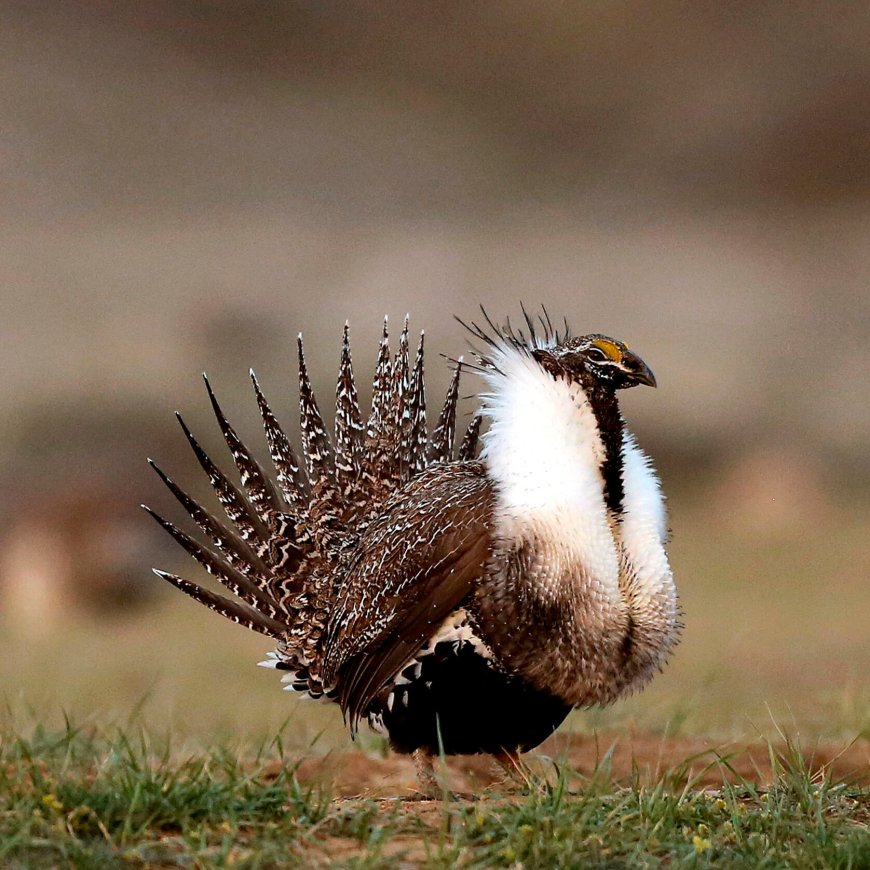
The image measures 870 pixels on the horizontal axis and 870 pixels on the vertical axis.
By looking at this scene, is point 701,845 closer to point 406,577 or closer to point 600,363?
point 406,577

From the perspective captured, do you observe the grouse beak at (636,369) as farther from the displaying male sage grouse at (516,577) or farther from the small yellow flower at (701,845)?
the small yellow flower at (701,845)

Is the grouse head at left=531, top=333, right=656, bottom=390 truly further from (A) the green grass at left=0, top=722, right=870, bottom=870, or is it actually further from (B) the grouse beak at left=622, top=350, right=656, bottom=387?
(A) the green grass at left=0, top=722, right=870, bottom=870

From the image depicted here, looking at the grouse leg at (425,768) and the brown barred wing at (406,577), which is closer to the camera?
the brown barred wing at (406,577)

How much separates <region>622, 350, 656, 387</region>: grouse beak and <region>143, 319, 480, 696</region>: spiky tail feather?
818 millimetres

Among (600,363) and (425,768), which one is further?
(425,768)

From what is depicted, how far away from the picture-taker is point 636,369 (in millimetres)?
3889

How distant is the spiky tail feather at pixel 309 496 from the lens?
4691 millimetres

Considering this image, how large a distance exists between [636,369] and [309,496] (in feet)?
5.01

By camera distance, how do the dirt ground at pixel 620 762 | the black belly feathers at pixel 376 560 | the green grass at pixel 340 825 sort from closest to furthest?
the green grass at pixel 340 825
the black belly feathers at pixel 376 560
the dirt ground at pixel 620 762

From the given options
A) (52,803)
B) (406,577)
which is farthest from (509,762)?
(52,803)

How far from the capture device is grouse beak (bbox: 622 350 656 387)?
387cm

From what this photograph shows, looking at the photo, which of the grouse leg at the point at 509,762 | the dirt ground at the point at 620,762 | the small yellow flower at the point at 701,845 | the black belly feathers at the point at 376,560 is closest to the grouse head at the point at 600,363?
the black belly feathers at the point at 376,560

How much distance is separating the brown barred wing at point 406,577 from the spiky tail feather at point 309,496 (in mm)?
315

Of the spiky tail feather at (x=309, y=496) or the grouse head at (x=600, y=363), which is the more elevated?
the grouse head at (x=600, y=363)
